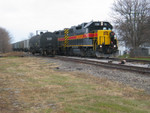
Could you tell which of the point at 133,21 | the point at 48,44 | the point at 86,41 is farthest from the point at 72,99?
the point at 133,21

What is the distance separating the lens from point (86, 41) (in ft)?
69.0

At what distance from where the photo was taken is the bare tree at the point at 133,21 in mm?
32906

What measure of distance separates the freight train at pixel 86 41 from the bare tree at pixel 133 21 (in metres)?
11.8

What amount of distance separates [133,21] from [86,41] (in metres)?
15.8

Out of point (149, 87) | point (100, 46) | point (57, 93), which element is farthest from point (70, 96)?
point (100, 46)

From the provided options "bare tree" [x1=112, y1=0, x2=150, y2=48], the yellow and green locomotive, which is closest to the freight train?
the yellow and green locomotive

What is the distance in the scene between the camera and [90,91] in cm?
618

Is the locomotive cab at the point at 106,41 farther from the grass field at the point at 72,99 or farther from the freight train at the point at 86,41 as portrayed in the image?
the grass field at the point at 72,99

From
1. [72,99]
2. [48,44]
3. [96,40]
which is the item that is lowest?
[72,99]

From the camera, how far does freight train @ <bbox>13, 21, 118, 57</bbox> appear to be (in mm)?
19547

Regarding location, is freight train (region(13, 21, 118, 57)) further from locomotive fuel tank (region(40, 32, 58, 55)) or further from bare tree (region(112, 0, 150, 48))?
bare tree (region(112, 0, 150, 48))


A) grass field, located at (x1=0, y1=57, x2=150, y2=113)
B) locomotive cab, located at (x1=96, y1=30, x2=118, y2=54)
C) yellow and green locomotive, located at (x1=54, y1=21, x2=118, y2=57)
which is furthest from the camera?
yellow and green locomotive, located at (x1=54, y1=21, x2=118, y2=57)

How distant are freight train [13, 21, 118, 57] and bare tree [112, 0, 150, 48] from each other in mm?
11818

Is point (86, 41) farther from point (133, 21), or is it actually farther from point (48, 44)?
point (133, 21)
